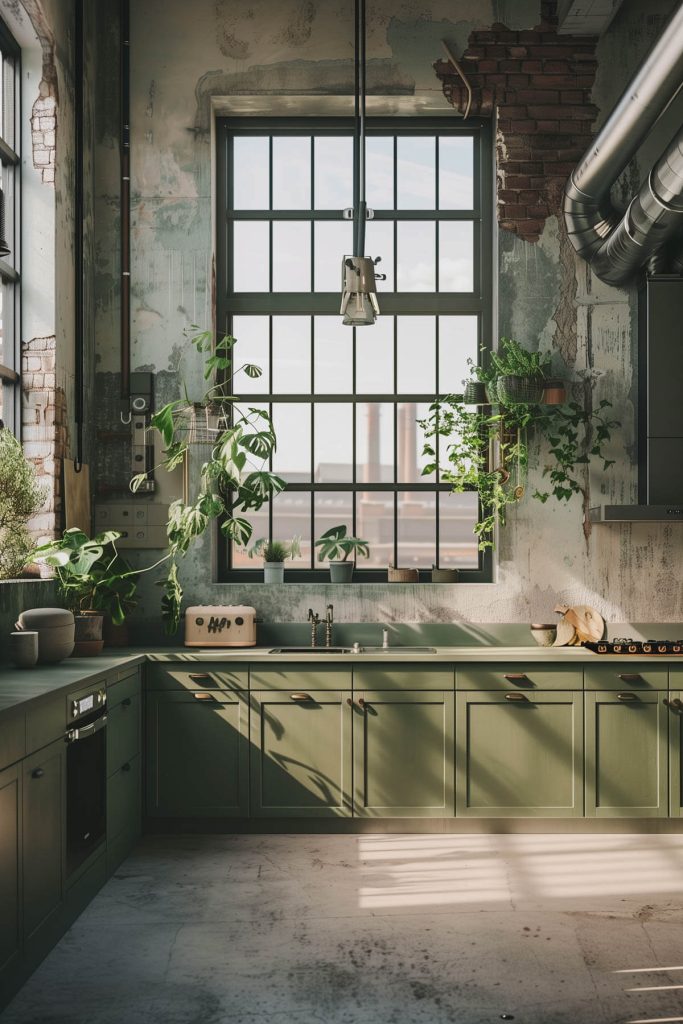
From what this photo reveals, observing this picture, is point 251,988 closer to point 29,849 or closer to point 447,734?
point 29,849

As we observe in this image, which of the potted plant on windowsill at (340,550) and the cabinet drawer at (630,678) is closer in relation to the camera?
the cabinet drawer at (630,678)

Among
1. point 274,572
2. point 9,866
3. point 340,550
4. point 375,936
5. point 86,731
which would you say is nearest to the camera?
point 9,866

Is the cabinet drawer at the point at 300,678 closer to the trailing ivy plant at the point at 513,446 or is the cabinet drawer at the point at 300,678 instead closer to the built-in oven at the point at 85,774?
the built-in oven at the point at 85,774

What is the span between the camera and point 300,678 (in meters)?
4.78

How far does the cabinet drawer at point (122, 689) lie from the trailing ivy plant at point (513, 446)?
2.00 meters

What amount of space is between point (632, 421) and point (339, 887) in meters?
3.05

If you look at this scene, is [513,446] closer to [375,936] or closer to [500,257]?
[500,257]

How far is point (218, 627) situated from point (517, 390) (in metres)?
2.08

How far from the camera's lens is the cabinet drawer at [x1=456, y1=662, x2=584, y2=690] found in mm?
4777

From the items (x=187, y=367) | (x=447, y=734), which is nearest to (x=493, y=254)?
(x=187, y=367)

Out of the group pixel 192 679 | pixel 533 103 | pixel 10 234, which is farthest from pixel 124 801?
pixel 533 103

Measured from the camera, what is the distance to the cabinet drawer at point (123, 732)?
13.5 ft

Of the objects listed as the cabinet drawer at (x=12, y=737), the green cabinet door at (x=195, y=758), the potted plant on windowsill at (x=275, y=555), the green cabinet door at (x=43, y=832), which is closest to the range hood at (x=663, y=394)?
the potted plant on windowsill at (x=275, y=555)

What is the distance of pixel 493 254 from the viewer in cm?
560
